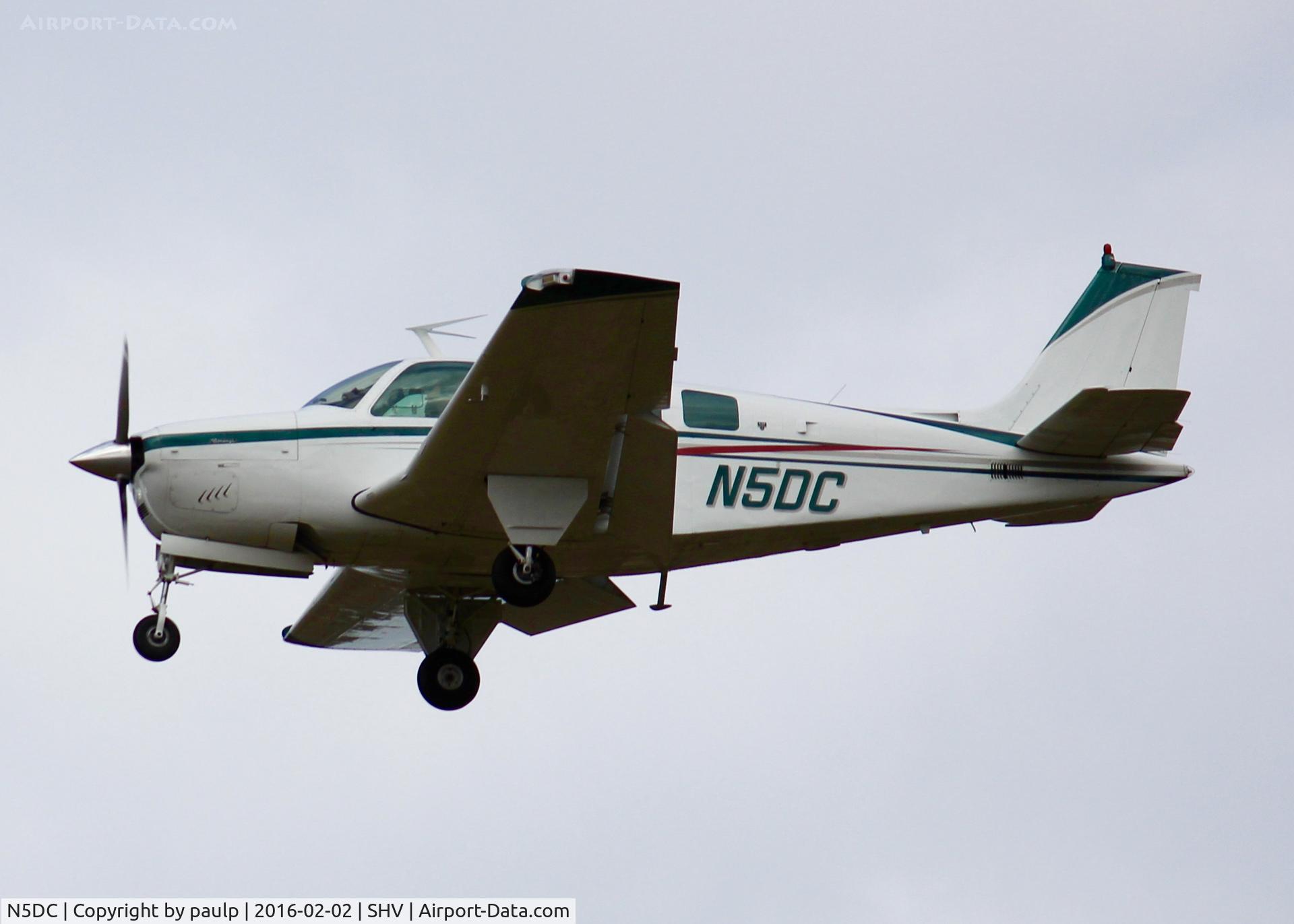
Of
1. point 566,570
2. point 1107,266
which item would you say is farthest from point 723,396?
point 1107,266

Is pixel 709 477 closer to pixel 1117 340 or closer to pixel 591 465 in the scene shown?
pixel 591 465

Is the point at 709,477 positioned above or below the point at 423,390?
below

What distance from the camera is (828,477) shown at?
46.0ft

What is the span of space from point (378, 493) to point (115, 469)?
219 cm

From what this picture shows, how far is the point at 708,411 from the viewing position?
13.8 meters

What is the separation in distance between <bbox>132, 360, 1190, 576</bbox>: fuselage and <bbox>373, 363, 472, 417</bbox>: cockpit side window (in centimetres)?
3

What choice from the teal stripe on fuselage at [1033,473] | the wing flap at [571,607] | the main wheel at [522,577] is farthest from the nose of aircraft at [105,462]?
the teal stripe on fuselage at [1033,473]

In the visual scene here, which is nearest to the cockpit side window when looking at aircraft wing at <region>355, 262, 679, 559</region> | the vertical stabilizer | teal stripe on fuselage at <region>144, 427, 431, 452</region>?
teal stripe on fuselage at <region>144, 427, 431, 452</region>

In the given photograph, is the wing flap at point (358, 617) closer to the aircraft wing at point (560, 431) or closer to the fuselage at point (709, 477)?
the fuselage at point (709, 477)

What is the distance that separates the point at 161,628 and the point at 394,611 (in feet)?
11.0

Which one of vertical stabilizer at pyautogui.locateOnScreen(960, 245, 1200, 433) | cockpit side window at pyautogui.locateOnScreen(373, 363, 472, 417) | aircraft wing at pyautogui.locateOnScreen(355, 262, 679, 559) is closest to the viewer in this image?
aircraft wing at pyautogui.locateOnScreen(355, 262, 679, 559)

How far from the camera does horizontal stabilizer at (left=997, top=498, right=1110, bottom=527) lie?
48.5ft

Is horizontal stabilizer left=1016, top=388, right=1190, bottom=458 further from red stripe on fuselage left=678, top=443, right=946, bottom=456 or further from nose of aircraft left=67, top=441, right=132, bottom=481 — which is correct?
nose of aircraft left=67, top=441, right=132, bottom=481

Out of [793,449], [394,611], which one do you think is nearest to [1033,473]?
[793,449]
